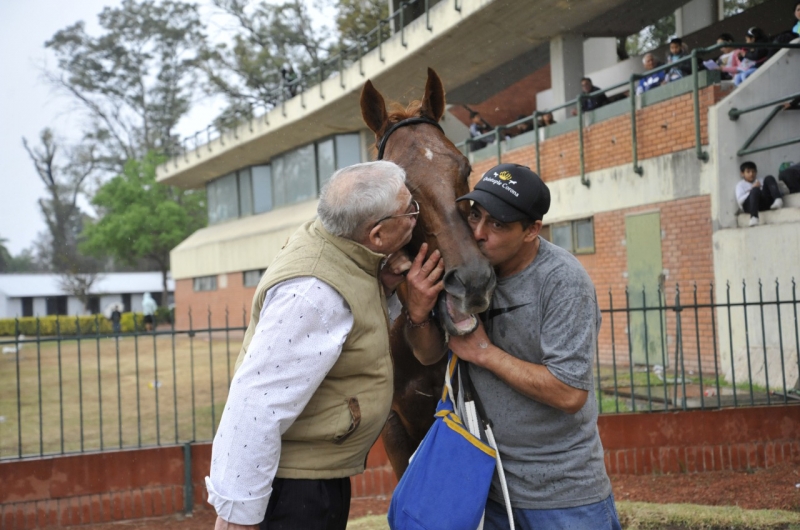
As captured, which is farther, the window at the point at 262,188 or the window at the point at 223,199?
the window at the point at 223,199

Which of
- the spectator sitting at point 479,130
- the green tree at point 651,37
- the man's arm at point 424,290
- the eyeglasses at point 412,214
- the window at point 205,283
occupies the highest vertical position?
the green tree at point 651,37

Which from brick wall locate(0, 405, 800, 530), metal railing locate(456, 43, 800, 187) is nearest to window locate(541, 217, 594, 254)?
metal railing locate(456, 43, 800, 187)

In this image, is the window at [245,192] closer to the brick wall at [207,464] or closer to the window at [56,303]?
the brick wall at [207,464]

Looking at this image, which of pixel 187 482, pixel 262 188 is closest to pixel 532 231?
pixel 187 482

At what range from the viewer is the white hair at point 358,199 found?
258cm

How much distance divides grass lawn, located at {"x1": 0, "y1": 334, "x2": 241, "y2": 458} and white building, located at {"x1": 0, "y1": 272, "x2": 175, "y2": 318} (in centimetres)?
3419

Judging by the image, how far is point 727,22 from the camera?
57.0ft

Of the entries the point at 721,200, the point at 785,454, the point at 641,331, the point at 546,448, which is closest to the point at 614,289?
the point at 641,331

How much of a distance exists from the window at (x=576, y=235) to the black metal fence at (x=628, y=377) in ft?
3.88

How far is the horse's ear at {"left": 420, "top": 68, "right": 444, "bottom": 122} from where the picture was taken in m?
3.39

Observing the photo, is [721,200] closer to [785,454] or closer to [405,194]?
[785,454]

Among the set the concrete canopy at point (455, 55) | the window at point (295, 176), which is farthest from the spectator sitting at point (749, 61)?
the window at point (295, 176)

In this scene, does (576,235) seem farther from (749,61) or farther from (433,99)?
(433,99)

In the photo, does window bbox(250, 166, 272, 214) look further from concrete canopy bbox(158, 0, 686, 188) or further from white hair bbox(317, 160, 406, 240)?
white hair bbox(317, 160, 406, 240)
